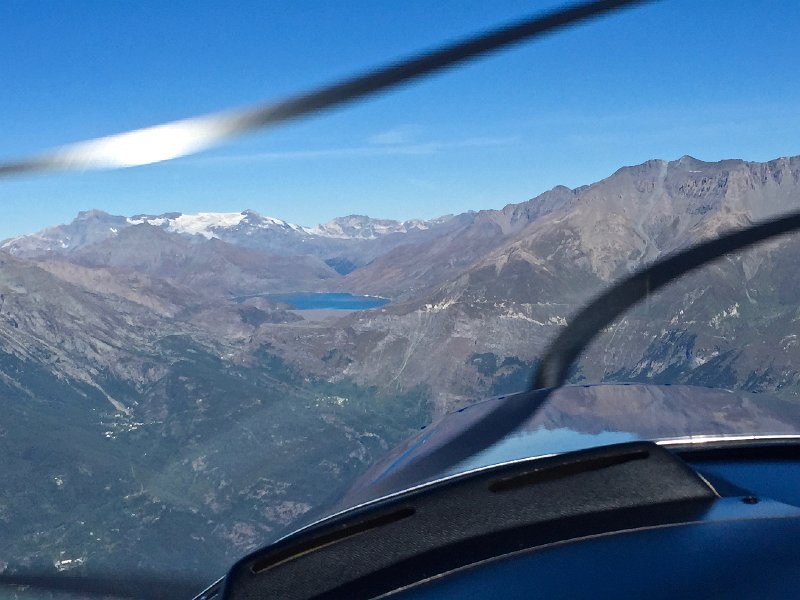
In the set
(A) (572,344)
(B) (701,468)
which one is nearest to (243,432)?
(A) (572,344)

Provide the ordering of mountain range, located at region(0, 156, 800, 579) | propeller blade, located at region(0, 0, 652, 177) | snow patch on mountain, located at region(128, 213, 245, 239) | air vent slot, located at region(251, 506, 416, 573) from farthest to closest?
snow patch on mountain, located at region(128, 213, 245, 239)
mountain range, located at region(0, 156, 800, 579)
propeller blade, located at region(0, 0, 652, 177)
air vent slot, located at region(251, 506, 416, 573)

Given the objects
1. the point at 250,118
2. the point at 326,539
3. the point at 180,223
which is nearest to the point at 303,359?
the point at 250,118

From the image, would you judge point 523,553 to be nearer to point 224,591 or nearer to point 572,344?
point 224,591

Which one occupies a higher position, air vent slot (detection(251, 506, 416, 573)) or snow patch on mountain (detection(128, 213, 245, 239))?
snow patch on mountain (detection(128, 213, 245, 239))

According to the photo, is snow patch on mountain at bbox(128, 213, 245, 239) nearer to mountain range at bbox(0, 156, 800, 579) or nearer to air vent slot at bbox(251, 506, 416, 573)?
mountain range at bbox(0, 156, 800, 579)

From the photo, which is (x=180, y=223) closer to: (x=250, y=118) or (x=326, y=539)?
(x=250, y=118)

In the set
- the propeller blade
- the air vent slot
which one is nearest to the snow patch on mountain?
the propeller blade

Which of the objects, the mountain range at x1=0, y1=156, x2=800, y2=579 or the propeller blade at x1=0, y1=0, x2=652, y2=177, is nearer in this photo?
the propeller blade at x1=0, y1=0, x2=652, y2=177

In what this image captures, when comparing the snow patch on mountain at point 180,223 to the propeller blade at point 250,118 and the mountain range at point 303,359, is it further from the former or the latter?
the propeller blade at point 250,118
